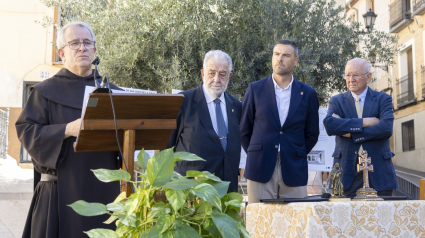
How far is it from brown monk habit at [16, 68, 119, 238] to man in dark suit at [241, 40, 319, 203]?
4.34ft

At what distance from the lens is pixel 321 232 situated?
2.73 metres

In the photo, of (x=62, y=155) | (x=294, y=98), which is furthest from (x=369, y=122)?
(x=62, y=155)

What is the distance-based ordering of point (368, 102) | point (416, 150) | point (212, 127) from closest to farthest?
point (212, 127)
point (368, 102)
point (416, 150)

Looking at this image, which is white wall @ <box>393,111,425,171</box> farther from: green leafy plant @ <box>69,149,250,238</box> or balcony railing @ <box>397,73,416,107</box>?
green leafy plant @ <box>69,149,250,238</box>

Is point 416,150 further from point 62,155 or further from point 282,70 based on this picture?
point 62,155

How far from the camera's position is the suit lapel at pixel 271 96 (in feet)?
13.5

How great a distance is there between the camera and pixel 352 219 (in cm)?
280

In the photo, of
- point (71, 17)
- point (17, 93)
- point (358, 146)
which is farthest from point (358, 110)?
point (17, 93)

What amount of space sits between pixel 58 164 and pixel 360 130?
8.33 ft

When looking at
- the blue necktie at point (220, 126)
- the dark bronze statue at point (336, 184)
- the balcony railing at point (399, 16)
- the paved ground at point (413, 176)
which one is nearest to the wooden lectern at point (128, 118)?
the dark bronze statue at point (336, 184)

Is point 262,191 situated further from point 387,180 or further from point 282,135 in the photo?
point 387,180

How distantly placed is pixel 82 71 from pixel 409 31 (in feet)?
73.3

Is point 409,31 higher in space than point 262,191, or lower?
higher

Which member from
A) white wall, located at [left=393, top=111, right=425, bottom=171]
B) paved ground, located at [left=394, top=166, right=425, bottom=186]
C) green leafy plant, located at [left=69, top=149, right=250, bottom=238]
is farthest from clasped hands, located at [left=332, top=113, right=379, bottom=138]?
white wall, located at [left=393, top=111, right=425, bottom=171]
